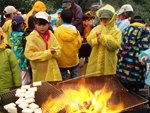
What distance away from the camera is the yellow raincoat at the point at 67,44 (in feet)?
19.0

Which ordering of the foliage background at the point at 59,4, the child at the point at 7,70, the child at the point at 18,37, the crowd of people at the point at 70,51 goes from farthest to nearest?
the foliage background at the point at 59,4, the child at the point at 18,37, the crowd of people at the point at 70,51, the child at the point at 7,70

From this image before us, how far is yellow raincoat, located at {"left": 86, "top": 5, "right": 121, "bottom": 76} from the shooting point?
18.6 ft

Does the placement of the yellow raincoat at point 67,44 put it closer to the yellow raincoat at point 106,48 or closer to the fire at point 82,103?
the yellow raincoat at point 106,48

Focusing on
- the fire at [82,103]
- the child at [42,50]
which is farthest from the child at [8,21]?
the fire at [82,103]

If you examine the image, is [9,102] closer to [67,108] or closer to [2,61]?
[67,108]

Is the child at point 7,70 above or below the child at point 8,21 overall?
below

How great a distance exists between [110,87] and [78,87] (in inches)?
17.9

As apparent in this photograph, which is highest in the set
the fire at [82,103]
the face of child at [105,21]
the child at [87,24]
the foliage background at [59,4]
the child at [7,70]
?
the foliage background at [59,4]

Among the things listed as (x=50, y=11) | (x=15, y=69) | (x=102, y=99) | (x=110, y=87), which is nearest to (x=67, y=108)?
(x=102, y=99)

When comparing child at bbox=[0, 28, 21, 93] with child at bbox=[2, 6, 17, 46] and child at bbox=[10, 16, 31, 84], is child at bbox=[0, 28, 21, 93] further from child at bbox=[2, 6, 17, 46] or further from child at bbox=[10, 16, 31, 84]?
child at bbox=[2, 6, 17, 46]

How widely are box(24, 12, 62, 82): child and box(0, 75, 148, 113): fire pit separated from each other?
0.81m

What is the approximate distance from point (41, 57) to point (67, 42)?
948 mm

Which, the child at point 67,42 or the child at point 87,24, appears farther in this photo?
the child at point 87,24

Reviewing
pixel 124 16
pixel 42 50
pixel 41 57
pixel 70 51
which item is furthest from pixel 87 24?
pixel 41 57
